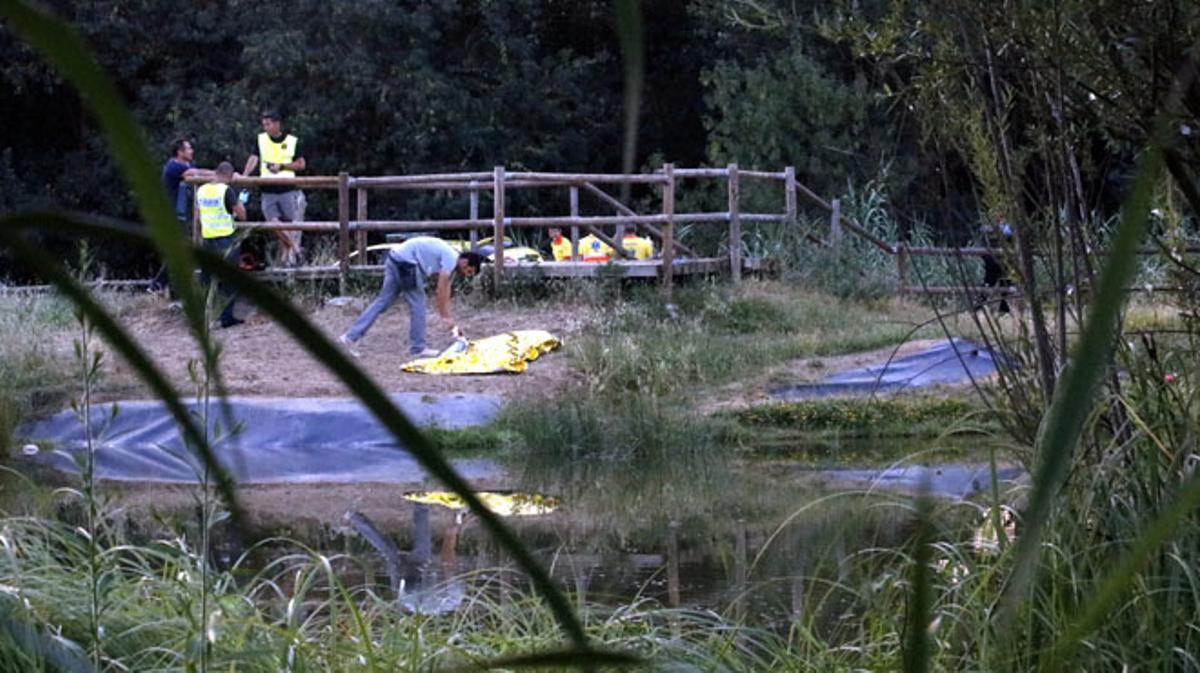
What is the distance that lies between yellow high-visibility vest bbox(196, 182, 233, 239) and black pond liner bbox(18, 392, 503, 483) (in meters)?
3.55

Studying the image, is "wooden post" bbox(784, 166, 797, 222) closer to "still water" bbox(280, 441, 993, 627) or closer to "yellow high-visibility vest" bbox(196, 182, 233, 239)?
"yellow high-visibility vest" bbox(196, 182, 233, 239)

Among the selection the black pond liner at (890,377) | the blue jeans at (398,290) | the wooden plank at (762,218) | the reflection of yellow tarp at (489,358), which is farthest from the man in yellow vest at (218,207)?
the black pond liner at (890,377)

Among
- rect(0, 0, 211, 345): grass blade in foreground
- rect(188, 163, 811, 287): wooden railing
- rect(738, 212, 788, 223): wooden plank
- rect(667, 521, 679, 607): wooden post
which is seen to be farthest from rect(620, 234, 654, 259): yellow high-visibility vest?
rect(0, 0, 211, 345): grass blade in foreground

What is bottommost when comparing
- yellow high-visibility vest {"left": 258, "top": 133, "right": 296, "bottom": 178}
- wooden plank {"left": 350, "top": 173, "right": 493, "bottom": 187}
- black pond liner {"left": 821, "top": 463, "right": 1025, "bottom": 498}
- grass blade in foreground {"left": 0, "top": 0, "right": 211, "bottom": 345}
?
black pond liner {"left": 821, "top": 463, "right": 1025, "bottom": 498}

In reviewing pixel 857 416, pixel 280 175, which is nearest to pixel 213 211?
pixel 280 175

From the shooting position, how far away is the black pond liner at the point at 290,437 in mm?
12281

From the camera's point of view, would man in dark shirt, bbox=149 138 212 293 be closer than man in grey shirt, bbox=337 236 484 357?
No

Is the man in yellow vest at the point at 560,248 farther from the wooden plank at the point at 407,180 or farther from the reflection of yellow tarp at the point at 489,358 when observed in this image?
the reflection of yellow tarp at the point at 489,358

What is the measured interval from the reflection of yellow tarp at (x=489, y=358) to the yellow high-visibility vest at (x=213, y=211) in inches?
114

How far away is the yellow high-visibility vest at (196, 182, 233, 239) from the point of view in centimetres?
1692

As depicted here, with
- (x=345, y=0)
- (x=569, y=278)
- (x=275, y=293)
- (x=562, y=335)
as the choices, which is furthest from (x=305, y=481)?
(x=345, y=0)

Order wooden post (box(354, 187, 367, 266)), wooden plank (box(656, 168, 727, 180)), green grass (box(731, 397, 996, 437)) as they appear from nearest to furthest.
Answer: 1. green grass (box(731, 397, 996, 437))
2. wooden plank (box(656, 168, 727, 180))
3. wooden post (box(354, 187, 367, 266))

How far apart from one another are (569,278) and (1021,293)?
44.8ft

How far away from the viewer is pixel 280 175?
59.3ft
